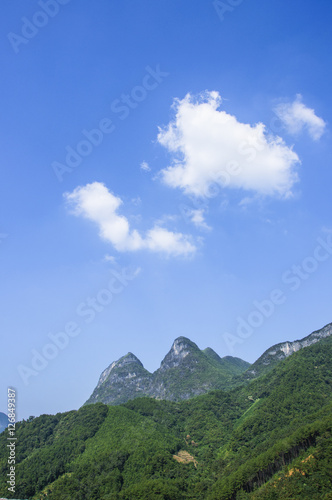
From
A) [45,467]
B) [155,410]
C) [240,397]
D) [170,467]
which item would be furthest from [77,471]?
→ [240,397]

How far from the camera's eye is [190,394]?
565 ft

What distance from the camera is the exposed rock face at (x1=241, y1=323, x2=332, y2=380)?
164 m

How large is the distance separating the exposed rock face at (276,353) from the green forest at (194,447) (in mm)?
41578

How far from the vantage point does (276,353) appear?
6836 inches

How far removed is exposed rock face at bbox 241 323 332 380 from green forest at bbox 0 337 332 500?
41.6 metres

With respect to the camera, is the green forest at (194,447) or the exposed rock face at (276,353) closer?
the green forest at (194,447)

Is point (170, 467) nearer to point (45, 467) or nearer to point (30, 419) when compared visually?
point (45, 467)

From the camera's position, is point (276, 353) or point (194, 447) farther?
point (276, 353)

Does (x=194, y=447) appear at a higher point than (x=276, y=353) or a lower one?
lower

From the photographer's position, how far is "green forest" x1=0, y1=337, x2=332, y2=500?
185 ft

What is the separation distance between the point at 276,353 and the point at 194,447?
97.9 metres

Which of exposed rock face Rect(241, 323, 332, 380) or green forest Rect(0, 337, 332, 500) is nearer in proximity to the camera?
green forest Rect(0, 337, 332, 500)

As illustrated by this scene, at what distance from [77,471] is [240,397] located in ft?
236

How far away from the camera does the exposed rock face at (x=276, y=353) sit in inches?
6476
